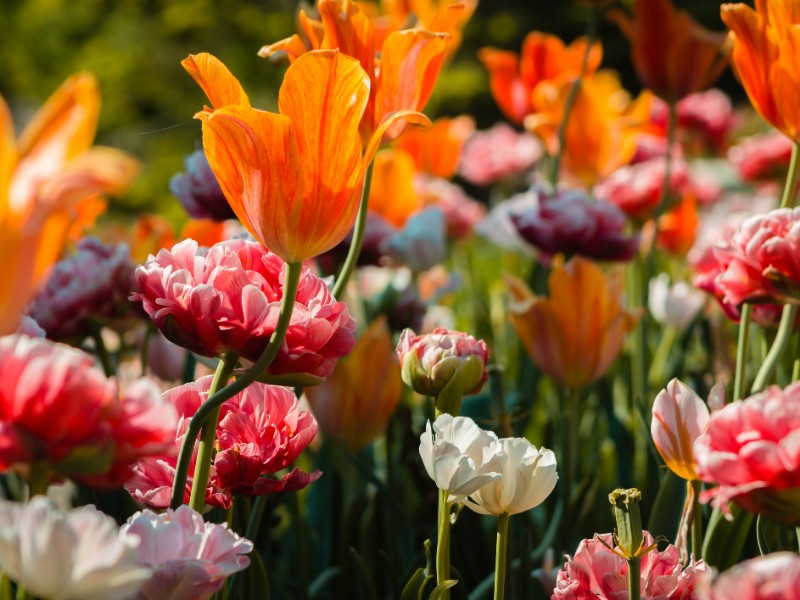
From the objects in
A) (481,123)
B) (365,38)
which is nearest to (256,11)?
(481,123)

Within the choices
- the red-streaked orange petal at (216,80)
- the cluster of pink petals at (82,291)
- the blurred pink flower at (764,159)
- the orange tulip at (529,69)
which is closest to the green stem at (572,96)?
the orange tulip at (529,69)

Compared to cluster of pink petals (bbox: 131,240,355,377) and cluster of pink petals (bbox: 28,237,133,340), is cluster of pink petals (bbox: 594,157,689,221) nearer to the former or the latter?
cluster of pink petals (bbox: 28,237,133,340)

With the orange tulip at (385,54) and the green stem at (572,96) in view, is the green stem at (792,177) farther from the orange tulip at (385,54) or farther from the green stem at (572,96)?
the green stem at (572,96)

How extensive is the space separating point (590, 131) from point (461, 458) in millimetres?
1329

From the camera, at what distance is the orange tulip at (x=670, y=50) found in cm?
143

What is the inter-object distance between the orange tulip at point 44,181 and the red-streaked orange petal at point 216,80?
0.18m

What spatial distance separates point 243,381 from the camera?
0.53m

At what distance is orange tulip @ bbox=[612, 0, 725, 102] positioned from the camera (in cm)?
143

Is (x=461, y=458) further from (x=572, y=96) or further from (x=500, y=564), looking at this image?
(x=572, y=96)

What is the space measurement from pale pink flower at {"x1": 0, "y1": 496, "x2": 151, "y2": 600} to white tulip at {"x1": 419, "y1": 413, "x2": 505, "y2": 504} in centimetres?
22

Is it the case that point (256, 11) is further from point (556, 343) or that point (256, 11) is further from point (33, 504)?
point (33, 504)

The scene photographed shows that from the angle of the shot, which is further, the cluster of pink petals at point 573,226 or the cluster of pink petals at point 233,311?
the cluster of pink petals at point 573,226

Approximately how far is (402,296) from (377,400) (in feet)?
1.10

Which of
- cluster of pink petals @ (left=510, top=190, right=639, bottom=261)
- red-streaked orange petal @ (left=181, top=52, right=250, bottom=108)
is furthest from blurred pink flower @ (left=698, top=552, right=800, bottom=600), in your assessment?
cluster of pink petals @ (left=510, top=190, right=639, bottom=261)
